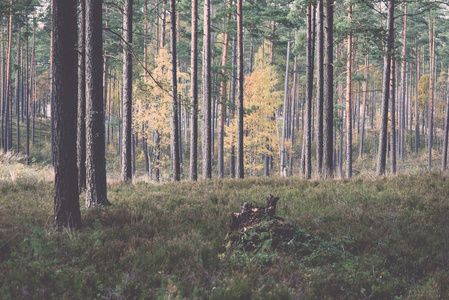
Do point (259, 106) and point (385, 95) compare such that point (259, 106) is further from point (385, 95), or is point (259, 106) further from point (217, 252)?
point (217, 252)

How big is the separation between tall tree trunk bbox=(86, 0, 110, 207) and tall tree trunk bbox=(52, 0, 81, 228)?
171cm

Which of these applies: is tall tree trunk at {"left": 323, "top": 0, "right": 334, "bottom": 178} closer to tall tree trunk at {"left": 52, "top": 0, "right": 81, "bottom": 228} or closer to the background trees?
the background trees

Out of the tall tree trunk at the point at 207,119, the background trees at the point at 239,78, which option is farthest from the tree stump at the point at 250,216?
the tall tree trunk at the point at 207,119

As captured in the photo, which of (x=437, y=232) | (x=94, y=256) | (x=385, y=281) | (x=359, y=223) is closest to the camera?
(x=385, y=281)

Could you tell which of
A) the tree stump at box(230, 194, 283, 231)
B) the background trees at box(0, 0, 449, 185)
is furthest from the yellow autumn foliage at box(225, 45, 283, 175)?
the tree stump at box(230, 194, 283, 231)

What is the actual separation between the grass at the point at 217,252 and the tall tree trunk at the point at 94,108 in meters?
0.70

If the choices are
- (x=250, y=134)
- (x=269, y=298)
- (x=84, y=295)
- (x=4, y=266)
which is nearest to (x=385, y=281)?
(x=269, y=298)

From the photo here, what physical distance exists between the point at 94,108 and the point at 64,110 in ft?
6.23

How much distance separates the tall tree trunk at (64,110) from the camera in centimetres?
599

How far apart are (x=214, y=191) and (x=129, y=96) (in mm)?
6418

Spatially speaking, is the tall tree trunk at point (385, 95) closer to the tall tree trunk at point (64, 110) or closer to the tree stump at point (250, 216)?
the tree stump at point (250, 216)

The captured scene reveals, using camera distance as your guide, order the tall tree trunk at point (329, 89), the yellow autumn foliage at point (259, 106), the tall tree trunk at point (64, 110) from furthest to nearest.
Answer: the yellow autumn foliage at point (259, 106)
the tall tree trunk at point (329, 89)
the tall tree trunk at point (64, 110)

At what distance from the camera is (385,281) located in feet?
15.2

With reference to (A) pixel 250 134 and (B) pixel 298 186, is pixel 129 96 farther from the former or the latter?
(A) pixel 250 134
